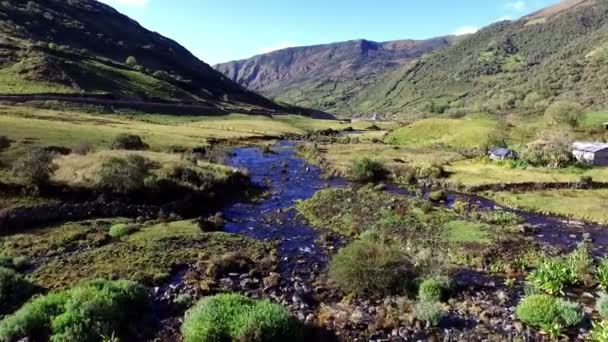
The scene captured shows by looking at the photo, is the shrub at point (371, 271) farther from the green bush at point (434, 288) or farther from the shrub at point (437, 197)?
the shrub at point (437, 197)

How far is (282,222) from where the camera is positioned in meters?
41.5

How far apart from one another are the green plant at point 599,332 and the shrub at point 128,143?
5788 cm

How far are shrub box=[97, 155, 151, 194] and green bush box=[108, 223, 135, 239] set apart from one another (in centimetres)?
825

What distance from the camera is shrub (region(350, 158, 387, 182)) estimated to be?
61062 mm

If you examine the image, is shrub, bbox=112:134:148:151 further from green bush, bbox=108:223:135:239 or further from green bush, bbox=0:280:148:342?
green bush, bbox=0:280:148:342

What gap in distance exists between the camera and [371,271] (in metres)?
23.7

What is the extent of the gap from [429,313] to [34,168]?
1366 inches

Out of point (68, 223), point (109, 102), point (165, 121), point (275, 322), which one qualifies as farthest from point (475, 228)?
point (109, 102)

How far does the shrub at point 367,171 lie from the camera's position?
200 feet

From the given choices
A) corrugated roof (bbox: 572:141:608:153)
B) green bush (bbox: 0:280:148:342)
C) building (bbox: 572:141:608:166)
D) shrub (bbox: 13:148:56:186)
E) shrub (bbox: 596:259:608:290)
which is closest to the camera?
green bush (bbox: 0:280:148:342)

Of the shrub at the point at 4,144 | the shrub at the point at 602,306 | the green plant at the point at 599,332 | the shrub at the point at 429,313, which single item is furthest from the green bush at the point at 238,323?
the shrub at the point at 4,144

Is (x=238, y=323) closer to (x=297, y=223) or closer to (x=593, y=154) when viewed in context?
(x=297, y=223)

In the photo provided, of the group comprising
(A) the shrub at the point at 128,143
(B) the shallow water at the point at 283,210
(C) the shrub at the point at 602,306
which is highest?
(A) the shrub at the point at 128,143

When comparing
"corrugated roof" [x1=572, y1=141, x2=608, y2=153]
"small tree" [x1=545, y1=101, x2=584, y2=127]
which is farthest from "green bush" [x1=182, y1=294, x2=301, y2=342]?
"small tree" [x1=545, y1=101, x2=584, y2=127]
